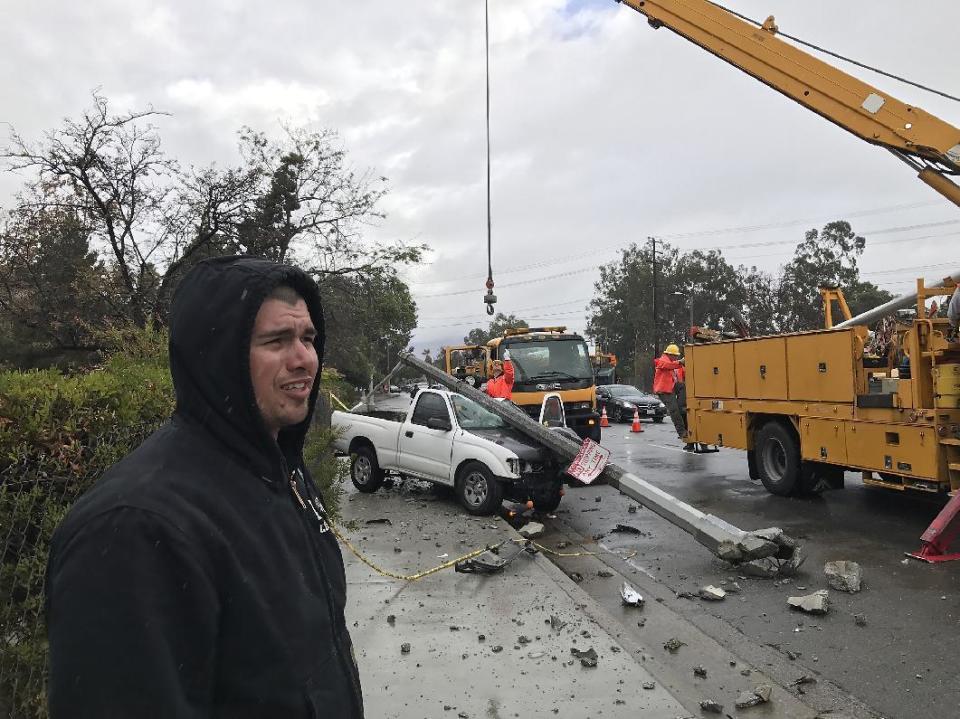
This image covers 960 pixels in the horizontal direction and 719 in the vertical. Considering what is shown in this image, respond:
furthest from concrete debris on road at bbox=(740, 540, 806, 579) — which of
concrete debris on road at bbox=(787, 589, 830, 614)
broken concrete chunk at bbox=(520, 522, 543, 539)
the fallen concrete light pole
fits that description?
broken concrete chunk at bbox=(520, 522, 543, 539)

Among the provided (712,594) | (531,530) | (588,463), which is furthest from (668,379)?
(712,594)

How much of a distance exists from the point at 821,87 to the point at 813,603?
23.6 feet

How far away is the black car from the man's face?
76.0ft

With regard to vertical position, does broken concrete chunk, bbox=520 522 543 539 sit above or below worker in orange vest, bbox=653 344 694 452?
below

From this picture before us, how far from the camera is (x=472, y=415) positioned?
9.80 metres

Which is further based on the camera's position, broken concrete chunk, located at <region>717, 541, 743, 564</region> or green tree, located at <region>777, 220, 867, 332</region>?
green tree, located at <region>777, 220, 867, 332</region>

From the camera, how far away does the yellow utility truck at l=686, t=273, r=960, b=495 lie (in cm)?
774

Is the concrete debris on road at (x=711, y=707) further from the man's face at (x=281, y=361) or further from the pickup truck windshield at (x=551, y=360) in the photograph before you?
the pickup truck windshield at (x=551, y=360)

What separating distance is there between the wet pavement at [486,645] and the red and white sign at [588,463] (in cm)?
121

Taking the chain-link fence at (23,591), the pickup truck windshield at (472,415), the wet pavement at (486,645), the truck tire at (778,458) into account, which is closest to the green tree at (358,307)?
the pickup truck windshield at (472,415)

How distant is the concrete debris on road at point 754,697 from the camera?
401 cm

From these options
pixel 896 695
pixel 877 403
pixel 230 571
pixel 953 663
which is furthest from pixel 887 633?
pixel 230 571

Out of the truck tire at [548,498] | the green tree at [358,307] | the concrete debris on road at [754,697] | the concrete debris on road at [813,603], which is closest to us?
the concrete debris on road at [754,697]

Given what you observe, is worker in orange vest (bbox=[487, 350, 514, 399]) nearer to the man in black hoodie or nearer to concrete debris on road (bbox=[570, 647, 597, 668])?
concrete debris on road (bbox=[570, 647, 597, 668])
